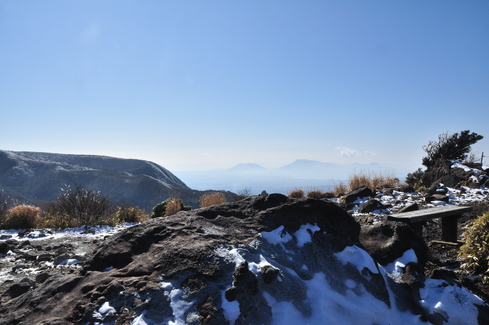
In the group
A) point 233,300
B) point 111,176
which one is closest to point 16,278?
point 233,300

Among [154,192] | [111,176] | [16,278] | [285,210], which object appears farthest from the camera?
[111,176]

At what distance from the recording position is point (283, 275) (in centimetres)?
279

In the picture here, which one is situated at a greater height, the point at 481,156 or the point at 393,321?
the point at 481,156

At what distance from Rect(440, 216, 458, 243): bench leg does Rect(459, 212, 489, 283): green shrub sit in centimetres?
153

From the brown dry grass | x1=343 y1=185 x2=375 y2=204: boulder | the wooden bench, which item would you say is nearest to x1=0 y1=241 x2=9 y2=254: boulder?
the brown dry grass

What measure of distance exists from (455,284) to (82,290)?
3.64 m

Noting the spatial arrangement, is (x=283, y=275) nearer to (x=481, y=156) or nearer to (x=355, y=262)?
(x=355, y=262)

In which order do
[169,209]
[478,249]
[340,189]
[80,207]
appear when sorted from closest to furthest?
[478,249]
[80,207]
[169,209]
[340,189]

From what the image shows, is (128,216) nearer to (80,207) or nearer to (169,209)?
(169,209)

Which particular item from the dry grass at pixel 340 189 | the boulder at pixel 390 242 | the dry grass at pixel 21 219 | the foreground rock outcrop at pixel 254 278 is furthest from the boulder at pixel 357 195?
the dry grass at pixel 21 219

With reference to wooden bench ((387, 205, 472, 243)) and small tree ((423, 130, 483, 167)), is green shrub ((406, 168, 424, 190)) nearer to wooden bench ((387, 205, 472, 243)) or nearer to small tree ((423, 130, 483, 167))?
small tree ((423, 130, 483, 167))

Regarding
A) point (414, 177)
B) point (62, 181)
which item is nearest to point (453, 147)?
point (414, 177)

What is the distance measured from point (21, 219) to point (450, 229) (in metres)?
11.5

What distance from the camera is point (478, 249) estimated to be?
4.21 metres
